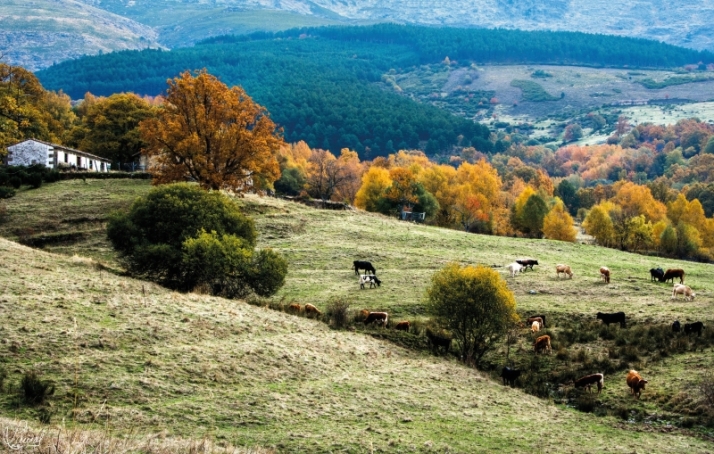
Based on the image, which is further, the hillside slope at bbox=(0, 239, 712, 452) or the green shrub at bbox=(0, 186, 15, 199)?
the green shrub at bbox=(0, 186, 15, 199)

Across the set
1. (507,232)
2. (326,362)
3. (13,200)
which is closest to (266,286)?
(326,362)

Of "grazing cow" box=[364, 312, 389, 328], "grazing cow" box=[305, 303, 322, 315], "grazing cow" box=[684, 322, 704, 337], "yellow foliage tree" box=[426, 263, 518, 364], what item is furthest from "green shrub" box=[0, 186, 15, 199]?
"grazing cow" box=[684, 322, 704, 337]

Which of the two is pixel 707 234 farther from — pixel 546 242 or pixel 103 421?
pixel 103 421

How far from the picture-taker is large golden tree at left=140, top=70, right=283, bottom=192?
6981 cm

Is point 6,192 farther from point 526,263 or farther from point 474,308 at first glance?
point 474,308

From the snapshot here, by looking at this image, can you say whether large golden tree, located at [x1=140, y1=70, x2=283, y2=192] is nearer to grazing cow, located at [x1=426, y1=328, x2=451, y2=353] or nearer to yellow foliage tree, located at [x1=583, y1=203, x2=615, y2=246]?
grazing cow, located at [x1=426, y1=328, x2=451, y2=353]

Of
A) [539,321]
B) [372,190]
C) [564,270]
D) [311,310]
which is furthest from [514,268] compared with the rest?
[372,190]

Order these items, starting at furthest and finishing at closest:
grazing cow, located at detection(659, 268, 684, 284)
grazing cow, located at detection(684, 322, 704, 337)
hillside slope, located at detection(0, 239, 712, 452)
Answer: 1. grazing cow, located at detection(659, 268, 684, 284)
2. grazing cow, located at detection(684, 322, 704, 337)
3. hillside slope, located at detection(0, 239, 712, 452)

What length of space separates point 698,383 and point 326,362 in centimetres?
1599

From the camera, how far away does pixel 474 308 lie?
37.6 metres

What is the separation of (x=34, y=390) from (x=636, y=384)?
78.4 feet

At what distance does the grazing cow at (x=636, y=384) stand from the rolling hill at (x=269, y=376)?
0.46 metres

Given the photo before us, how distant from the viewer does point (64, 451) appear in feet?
46.3

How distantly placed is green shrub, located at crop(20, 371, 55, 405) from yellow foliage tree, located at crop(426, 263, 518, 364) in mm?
21061
